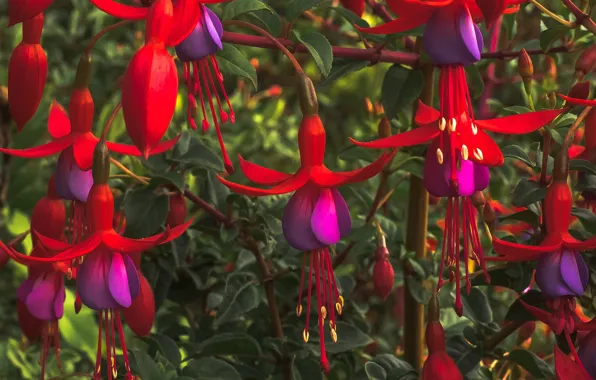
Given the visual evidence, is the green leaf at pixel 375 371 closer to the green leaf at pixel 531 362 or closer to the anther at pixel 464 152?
the green leaf at pixel 531 362

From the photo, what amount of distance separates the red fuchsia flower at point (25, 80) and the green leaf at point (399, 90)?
38 centimetres

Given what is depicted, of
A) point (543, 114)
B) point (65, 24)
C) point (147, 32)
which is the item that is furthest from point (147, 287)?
point (65, 24)

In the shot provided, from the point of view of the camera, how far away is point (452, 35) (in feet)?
2.49

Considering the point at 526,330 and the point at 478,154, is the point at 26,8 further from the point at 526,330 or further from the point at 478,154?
the point at 526,330

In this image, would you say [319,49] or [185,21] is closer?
[185,21]

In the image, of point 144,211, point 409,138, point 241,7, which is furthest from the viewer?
point 144,211

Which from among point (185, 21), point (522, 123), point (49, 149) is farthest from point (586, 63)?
point (49, 149)

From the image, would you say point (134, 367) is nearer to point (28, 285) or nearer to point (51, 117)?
point (28, 285)

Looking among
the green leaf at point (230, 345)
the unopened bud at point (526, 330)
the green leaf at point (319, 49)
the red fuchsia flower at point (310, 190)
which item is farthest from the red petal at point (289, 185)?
the unopened bud at point (526, 330)

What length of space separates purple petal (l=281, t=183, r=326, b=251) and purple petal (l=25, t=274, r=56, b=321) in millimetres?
287

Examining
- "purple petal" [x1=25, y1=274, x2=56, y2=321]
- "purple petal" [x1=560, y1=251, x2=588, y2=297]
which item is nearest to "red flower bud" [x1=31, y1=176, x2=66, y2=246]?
"purple petal" [x1=25, y1=274, x2=56, y2=321]

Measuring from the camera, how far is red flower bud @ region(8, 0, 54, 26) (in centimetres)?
74

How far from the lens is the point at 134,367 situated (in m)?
1.00

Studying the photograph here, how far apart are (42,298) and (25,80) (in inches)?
9.4
